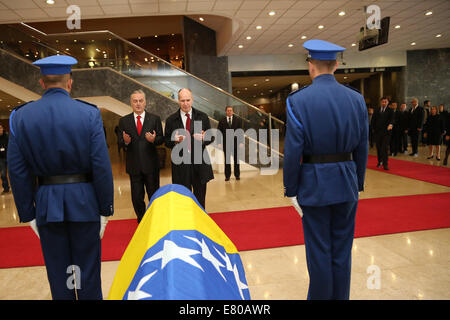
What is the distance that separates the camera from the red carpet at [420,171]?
20.8 ft

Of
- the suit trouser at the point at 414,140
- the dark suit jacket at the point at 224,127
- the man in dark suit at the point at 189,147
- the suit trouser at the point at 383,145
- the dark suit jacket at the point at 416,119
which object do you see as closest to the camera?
the man in dark suit at the point at 189,147

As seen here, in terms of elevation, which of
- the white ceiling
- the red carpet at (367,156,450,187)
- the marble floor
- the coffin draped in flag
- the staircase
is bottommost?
the marble floor

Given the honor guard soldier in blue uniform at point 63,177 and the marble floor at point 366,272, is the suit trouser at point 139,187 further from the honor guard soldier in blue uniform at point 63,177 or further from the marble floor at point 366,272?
the honor guard soldier in blue uniform at point 63,177

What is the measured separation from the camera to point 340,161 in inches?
78.8

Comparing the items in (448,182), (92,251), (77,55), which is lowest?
(448,182)

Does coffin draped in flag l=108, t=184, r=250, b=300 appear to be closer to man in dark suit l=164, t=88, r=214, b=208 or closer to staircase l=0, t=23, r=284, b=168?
man in dark suit l=164, t=88, r=214, b=208

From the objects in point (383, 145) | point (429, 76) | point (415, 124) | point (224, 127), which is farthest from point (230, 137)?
point (429, 76)

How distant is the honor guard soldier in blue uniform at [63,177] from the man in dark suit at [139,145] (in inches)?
72.7

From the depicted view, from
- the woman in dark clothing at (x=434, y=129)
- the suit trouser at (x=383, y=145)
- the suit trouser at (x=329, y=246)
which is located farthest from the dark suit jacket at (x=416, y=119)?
the suit trouser at (x=329, y=246)

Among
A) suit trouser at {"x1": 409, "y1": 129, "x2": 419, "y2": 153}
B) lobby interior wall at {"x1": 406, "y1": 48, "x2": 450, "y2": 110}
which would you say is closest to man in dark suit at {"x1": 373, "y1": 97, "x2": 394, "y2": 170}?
suit trouser at {"x1": 409, "y1": 129, "x2": 419, "y2": 153}

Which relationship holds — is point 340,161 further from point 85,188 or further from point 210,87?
point 210,87

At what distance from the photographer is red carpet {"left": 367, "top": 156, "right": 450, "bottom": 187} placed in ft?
20.8
